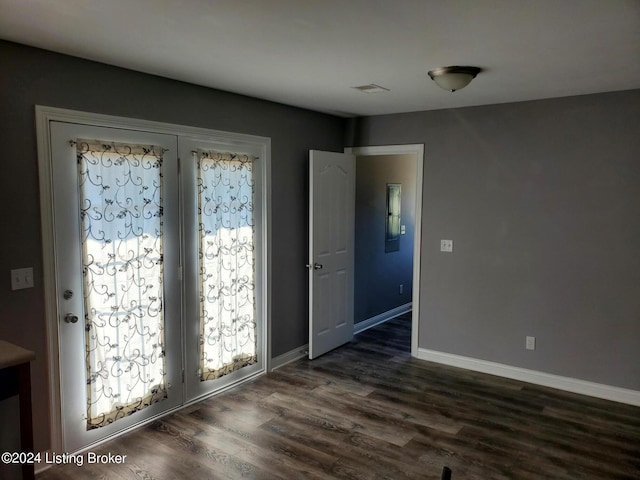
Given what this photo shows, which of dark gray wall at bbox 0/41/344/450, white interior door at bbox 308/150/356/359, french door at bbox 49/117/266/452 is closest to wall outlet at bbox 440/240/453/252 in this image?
white interior door at bbox 308/150/356/359

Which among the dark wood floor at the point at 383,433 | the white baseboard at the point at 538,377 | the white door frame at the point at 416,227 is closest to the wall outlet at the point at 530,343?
the white baseboard at the point at 538,377

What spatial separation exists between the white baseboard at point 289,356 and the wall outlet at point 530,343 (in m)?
2.07

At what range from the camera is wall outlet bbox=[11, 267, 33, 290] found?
8.52ft

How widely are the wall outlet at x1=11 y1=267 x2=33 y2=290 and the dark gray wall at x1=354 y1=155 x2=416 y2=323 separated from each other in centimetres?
354

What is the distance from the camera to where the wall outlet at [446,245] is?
4527mm

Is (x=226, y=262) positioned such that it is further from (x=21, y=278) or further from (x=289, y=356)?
(x=21, y=278)

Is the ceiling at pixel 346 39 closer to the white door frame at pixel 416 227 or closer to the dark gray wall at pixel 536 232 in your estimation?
the dark gray wall at pixel 536 232

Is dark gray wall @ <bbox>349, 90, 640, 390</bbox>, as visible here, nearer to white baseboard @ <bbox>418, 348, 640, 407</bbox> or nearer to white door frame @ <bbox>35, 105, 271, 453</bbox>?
white baseboard @ <bbox>418, 348, 640, 407</bbox>

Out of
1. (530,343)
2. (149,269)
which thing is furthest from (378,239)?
Result: (149,269)

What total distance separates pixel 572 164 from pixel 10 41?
4007mm

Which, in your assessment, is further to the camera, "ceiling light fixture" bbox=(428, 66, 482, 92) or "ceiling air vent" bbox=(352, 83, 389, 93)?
"ceiling air vent" bbox=(352, 83, 389, 93)

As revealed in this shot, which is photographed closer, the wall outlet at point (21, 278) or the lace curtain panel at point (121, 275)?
the wall outlet at point (21, 278)

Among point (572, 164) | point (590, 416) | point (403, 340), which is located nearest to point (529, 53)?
point (572, 164)

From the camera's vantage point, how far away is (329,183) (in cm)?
471
